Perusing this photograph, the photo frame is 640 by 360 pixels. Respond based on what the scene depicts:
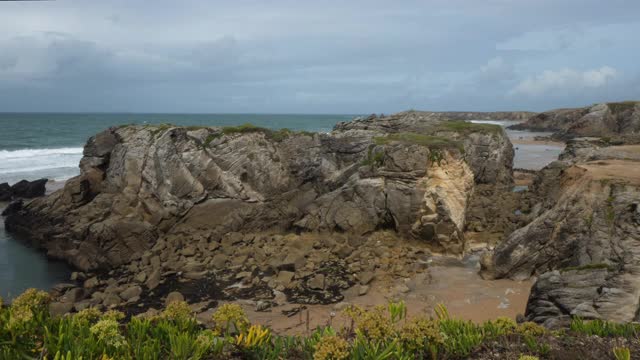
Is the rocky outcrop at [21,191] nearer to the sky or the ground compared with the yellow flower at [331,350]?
nearer to the ground

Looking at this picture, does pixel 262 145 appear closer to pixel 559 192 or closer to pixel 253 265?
pixel 253 265

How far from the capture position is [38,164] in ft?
186

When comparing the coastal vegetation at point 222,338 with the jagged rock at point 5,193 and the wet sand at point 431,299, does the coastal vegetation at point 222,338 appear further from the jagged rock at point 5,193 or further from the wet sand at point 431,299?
the jagged rock at point 5,193

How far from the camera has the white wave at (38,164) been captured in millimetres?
49312

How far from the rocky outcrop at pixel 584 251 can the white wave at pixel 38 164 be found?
46555 mm

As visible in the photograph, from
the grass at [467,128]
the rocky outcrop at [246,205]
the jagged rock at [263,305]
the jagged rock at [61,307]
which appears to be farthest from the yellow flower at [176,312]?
the grass at [467,128]

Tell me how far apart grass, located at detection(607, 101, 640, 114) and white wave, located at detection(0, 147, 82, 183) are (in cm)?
8062

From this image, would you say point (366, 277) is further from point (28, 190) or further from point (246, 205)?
point (28, 190)

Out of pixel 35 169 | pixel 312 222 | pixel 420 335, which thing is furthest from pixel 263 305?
pixel 35 169

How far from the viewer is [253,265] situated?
21703mm

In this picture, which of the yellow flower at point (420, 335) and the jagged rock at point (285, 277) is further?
the jagged rock at point (285, 277)

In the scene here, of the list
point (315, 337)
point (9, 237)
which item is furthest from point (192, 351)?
point (9, 237)

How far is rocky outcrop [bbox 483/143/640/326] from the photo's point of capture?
1341cm

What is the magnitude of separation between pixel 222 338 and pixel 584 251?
14.1m
